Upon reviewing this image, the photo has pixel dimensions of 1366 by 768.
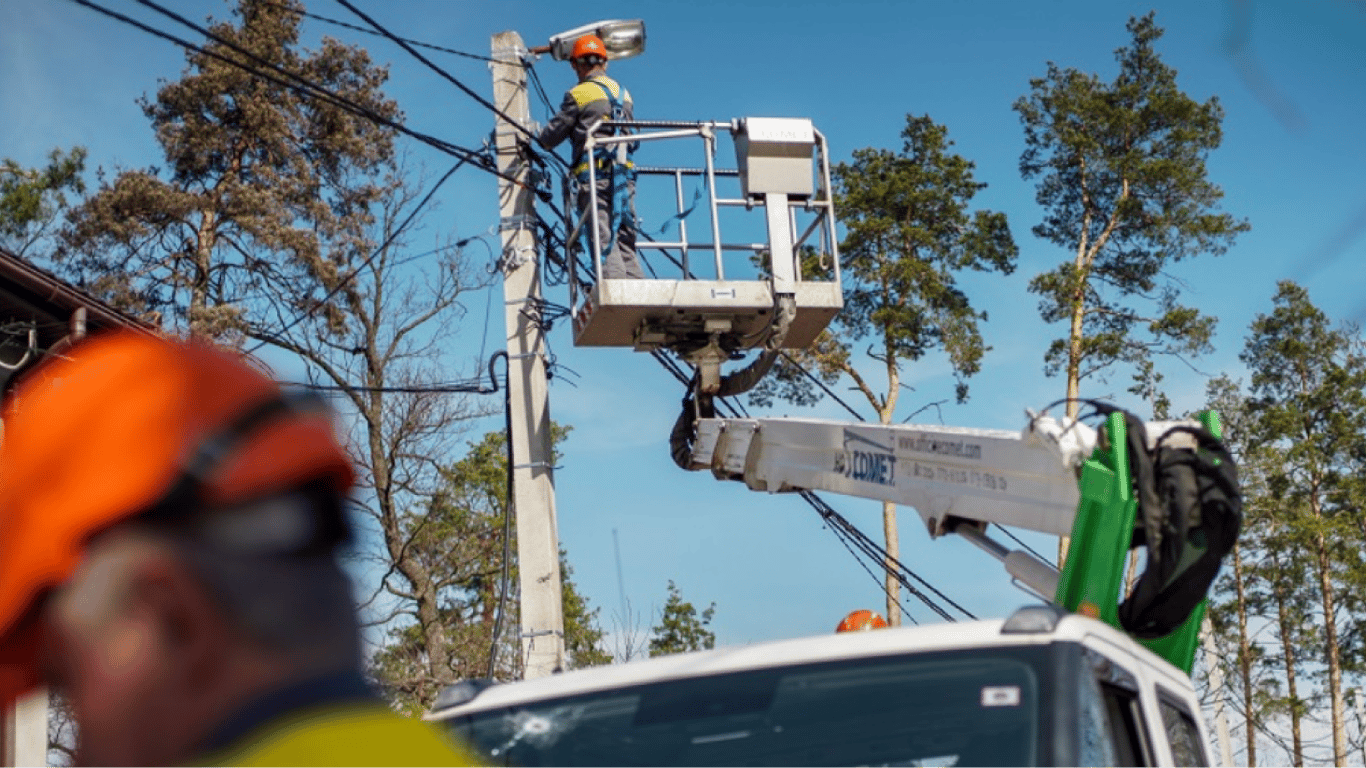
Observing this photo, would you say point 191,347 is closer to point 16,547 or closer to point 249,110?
point 16,547

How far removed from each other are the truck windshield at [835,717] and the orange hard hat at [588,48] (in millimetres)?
8803

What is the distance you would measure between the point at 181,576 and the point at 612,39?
11962 millimetres

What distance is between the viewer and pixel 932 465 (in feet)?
25.0

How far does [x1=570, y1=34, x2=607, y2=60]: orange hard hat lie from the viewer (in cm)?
1235

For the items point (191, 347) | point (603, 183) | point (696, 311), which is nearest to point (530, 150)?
point (603, 183)

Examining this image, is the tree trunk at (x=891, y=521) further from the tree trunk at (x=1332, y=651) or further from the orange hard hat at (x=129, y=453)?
the orange hard hat at (x=129, y=453)

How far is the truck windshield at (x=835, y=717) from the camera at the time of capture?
380cm

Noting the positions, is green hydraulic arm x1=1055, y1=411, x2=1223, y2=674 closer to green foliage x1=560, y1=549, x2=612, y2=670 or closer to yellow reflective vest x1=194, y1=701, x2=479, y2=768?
yellow reflective vest x1=194, y1=701, x2=479, y2=768

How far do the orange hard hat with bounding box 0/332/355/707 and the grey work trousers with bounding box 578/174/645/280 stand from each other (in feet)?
33.7

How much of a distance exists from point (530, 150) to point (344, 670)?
38.3 feet

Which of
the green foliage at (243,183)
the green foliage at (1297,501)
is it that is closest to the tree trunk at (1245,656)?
the green foliage at (1297,501)

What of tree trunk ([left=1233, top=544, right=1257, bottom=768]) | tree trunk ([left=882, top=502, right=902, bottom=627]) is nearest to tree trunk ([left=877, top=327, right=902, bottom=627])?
tree trunk ([left=882, top=502, right=902, bottom=627])

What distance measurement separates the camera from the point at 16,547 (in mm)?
1144

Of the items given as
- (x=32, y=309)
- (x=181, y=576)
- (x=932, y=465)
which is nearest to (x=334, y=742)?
(x=181, y=576)
